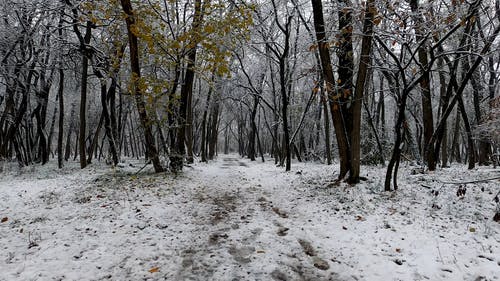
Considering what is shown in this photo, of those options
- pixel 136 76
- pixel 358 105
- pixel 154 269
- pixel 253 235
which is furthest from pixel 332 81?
pixel 154 269

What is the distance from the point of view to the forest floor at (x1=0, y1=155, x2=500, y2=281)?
12.3 feet

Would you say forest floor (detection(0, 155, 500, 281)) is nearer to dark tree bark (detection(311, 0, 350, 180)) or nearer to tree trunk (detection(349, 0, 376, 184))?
tree trunk (detection(349, 0, 376, 184))

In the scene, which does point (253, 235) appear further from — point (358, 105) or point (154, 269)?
point (358, 105)

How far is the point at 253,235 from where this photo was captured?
4984mm

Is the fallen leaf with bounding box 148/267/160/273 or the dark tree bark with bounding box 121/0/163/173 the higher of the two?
the dark tree bark with bounding box 121/0/163/173

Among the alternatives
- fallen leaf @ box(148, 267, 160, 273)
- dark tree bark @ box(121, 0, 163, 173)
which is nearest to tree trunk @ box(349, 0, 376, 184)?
fallen leaf @ box(148, 267, 160, 273)

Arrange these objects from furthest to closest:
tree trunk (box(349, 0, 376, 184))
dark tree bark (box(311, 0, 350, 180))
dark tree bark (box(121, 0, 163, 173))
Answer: dark tree bark (box(121, 0, 163, 173)) < dark tree bark (box(311, 0, 350, 180)) < tree trunk (box(349, 0, 376, 184))

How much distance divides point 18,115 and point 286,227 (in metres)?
16.9

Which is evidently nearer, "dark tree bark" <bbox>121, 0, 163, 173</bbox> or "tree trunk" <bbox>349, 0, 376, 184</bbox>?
"tree trunk" <bbox>349, 0, 376, 184</bbox>

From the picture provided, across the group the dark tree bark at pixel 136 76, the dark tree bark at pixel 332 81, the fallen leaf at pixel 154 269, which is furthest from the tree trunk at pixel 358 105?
the dark tree bark at pixel 136 76

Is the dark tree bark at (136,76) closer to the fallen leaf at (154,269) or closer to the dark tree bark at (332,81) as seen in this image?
the dark tree bark at (332,81)

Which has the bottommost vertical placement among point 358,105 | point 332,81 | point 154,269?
point 154,269

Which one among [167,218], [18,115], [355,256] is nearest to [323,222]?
[355,256]

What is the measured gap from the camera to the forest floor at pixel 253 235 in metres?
3.74
